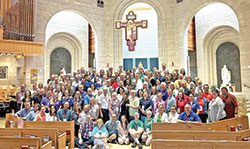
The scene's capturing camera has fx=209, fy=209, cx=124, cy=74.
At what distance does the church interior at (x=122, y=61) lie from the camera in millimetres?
5828

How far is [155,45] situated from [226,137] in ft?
46.3

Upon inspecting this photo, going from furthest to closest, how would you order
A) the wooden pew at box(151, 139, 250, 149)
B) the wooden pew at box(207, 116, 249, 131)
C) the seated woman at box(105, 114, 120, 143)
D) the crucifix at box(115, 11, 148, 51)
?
1. the crucifix at box(115, 11, 148, 51)
2. the seated woman at box(105, 114, 120, 143)
3. the wooden pew at box(207, 116, 249, 131)
4. the wooden pew at box(151, 139, 250, 149)

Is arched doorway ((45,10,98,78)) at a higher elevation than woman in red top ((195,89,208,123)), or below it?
higher

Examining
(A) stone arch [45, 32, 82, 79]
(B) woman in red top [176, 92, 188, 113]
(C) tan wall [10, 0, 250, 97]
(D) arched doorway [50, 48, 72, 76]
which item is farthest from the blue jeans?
(D) arched doorway [50, 48, 72, 76]

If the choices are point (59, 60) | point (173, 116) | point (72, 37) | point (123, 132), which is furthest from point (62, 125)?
point (72, 37)

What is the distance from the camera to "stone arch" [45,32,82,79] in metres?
16.9

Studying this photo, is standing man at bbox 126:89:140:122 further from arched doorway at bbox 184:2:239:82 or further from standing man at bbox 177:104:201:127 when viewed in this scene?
arched doorway at bbox 184:2:239:82

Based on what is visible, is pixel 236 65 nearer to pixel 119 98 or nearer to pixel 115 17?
pixel 115 17

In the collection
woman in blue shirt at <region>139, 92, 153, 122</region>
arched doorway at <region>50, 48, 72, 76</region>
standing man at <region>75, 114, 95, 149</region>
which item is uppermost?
arched doorway at <region>50, 48, 72, 76</region>

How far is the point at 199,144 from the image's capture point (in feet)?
12.9

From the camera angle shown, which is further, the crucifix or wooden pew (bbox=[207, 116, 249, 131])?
the crucifix

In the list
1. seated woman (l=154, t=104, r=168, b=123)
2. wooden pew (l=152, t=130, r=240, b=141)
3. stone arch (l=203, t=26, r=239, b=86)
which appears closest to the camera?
wooden pew (l=152, t=130, r=240, b=141)

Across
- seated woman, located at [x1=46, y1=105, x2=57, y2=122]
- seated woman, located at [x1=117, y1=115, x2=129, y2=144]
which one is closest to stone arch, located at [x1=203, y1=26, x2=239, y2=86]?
seated woman, located at [x1=117, y1=115, x2=129, y2=144]

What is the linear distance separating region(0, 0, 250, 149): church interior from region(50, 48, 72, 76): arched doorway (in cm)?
8
